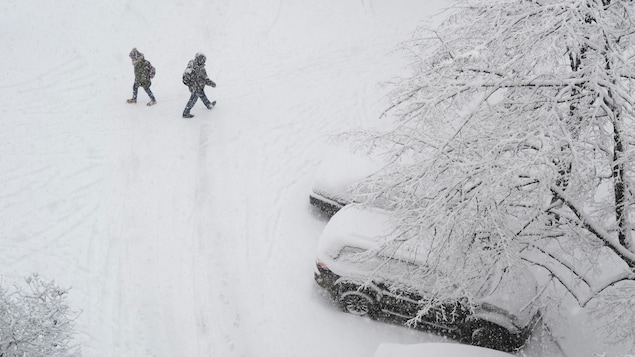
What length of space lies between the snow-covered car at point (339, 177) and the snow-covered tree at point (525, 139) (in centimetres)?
265

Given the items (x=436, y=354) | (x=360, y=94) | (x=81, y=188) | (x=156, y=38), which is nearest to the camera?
(x=436, y=354)

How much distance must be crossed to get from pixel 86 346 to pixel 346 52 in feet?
40.8

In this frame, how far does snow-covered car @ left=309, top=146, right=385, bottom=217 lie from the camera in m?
9.91

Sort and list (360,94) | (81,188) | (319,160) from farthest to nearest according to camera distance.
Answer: (360,94) < (319,160) < (81,188)

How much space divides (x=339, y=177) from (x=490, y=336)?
14.4 feet

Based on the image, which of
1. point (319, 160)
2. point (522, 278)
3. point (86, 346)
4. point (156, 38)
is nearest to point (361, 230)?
point (522, 278)

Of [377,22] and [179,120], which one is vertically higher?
[377,22]

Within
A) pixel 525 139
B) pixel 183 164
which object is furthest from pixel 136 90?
pixel 525 139

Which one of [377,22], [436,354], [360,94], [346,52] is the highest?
[377,22]

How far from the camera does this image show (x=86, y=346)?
783 centimetres

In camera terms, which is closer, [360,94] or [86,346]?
[86,346]

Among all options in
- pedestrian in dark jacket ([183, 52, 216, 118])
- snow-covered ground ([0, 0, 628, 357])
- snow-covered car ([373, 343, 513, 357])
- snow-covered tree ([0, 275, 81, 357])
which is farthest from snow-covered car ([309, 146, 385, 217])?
snow-covered tree ([0, 275, 81, 357])

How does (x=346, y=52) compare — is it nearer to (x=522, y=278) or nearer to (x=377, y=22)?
(x=377, y=22)

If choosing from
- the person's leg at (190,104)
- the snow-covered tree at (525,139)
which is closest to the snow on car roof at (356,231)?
the snow-covered tree at (525,139)
